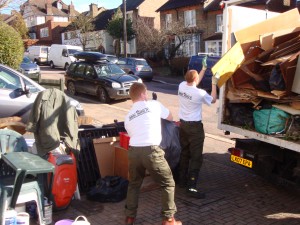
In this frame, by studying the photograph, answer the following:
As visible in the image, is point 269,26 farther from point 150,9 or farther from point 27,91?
point 150,9

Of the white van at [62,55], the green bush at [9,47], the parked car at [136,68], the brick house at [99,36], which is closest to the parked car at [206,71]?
the parked car at [136,68]

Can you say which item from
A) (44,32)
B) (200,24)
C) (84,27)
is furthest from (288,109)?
(44,32)

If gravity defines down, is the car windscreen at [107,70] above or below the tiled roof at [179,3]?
below

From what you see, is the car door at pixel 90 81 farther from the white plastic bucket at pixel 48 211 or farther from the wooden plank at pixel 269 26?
the white plastic bucket at pixel 48 211

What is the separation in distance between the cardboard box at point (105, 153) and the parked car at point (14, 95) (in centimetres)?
222

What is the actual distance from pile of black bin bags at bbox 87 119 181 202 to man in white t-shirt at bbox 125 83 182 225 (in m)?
0.88

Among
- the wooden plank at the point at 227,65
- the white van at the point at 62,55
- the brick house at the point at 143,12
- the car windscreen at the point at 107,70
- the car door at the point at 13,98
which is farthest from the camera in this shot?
the brick house at the point at 143,12

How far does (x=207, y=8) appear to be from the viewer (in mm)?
31781

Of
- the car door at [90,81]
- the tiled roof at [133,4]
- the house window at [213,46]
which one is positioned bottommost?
the car door at [90,81]

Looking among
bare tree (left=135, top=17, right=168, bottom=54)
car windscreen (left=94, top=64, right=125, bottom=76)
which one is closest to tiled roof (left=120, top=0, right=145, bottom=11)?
bare tree (left=135, top=17, right=168, bottom=54)

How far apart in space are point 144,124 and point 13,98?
435 centimetres

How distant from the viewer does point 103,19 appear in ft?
151

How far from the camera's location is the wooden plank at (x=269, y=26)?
526cm

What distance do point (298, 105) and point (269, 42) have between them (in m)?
1.06
